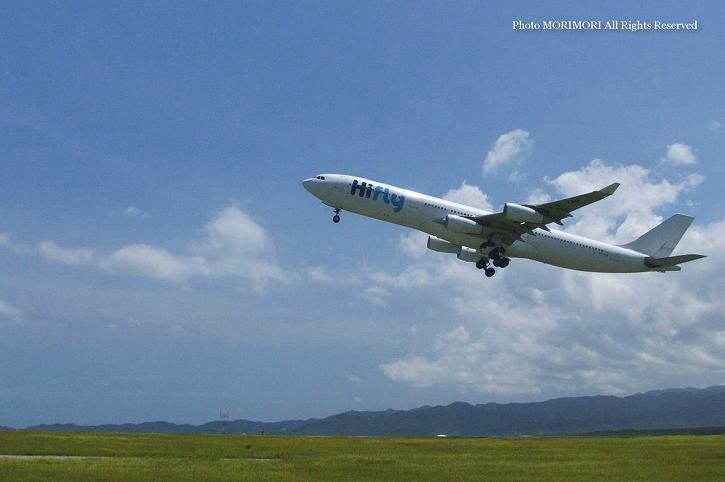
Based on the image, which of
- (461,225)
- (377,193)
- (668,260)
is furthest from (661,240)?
(377,193)

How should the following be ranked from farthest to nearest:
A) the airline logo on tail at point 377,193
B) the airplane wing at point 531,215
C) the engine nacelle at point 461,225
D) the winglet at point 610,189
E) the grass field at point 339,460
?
the engine nacelle at point 461,225, the airline logo on tail at point 377,193, the airplane wing at point 531,215, the winglet at point 610,189, the grass field at point 339,460

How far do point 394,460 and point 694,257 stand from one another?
121 feet

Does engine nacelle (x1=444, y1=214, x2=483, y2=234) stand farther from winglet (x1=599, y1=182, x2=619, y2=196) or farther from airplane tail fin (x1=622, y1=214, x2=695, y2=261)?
airplane tail fin (x1=622, y1=214, x2=695, y2=261)

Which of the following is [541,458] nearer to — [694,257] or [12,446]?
[694,257]

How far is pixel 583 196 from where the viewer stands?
61.9m

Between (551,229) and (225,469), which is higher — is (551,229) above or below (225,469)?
above

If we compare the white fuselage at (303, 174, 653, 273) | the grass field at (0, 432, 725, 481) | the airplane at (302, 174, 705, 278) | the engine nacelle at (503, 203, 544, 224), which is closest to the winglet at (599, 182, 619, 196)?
A: the airplane at (302, 174, 705, 278)

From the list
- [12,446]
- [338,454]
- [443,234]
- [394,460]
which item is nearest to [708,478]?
[394,460]

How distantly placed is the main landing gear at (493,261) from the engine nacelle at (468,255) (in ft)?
2.58

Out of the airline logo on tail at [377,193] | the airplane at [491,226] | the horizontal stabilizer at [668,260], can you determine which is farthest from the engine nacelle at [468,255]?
the horizontal stabilizer at [668,260]

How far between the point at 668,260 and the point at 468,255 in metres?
19.6

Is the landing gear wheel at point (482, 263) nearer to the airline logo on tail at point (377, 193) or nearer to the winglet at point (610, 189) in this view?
the airline logo on tail at point (377, 193)

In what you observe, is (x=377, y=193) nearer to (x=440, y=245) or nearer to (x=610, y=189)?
(x=440, y=245)

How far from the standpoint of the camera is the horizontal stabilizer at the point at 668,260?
227ft
